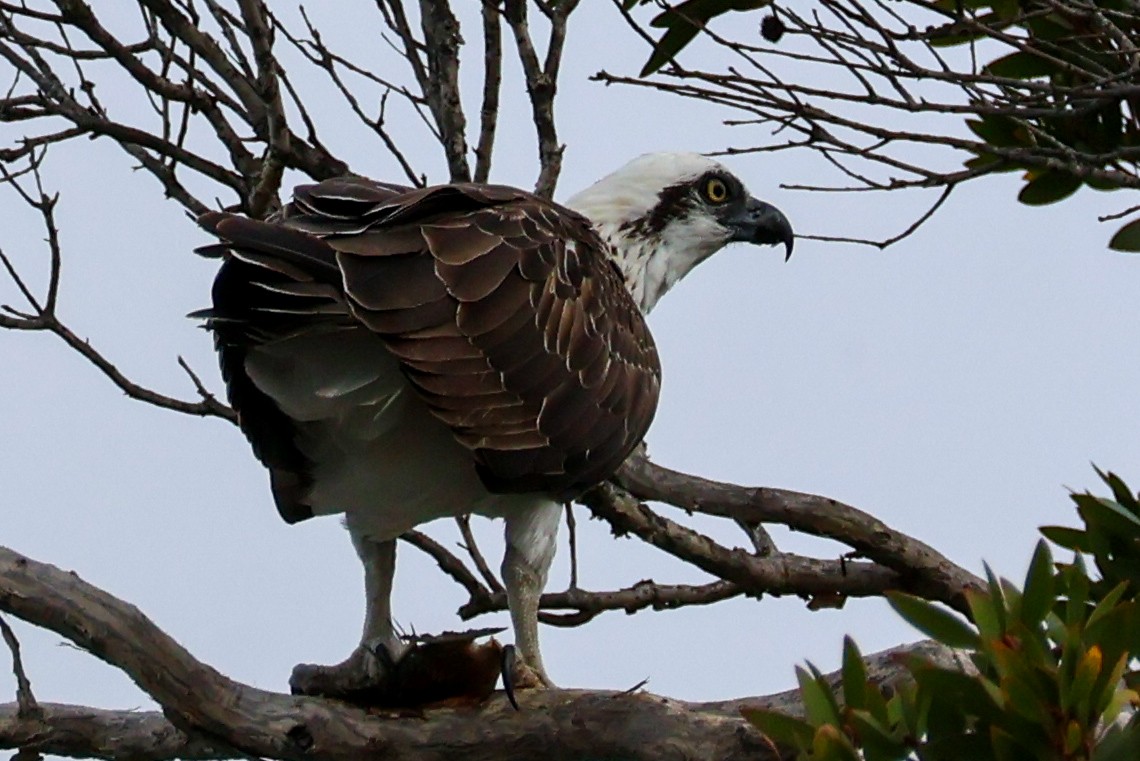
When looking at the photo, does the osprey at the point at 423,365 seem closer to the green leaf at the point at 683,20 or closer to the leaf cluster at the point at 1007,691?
the green leaf at the point at 683,20

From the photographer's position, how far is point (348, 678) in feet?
15.5

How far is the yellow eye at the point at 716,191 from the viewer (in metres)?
6.64

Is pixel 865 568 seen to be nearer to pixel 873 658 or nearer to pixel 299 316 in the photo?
pixel 873 658

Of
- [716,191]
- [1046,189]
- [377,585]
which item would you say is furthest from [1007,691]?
[716,191]

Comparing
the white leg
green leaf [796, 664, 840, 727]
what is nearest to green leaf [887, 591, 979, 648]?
green leaf [796, 664, 840, 727]

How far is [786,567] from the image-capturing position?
18.7 ft

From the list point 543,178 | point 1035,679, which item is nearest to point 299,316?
point 543,178

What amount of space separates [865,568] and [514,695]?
5.18 ft

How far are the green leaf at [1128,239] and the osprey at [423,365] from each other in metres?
1.44

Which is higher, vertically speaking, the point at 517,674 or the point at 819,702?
the point at 517,674

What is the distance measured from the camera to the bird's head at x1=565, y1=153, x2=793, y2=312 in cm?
645

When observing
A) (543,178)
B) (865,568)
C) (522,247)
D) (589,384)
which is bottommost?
(865,568)

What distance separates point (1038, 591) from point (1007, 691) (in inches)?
9.7

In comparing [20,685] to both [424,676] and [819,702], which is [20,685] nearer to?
[424,676]
